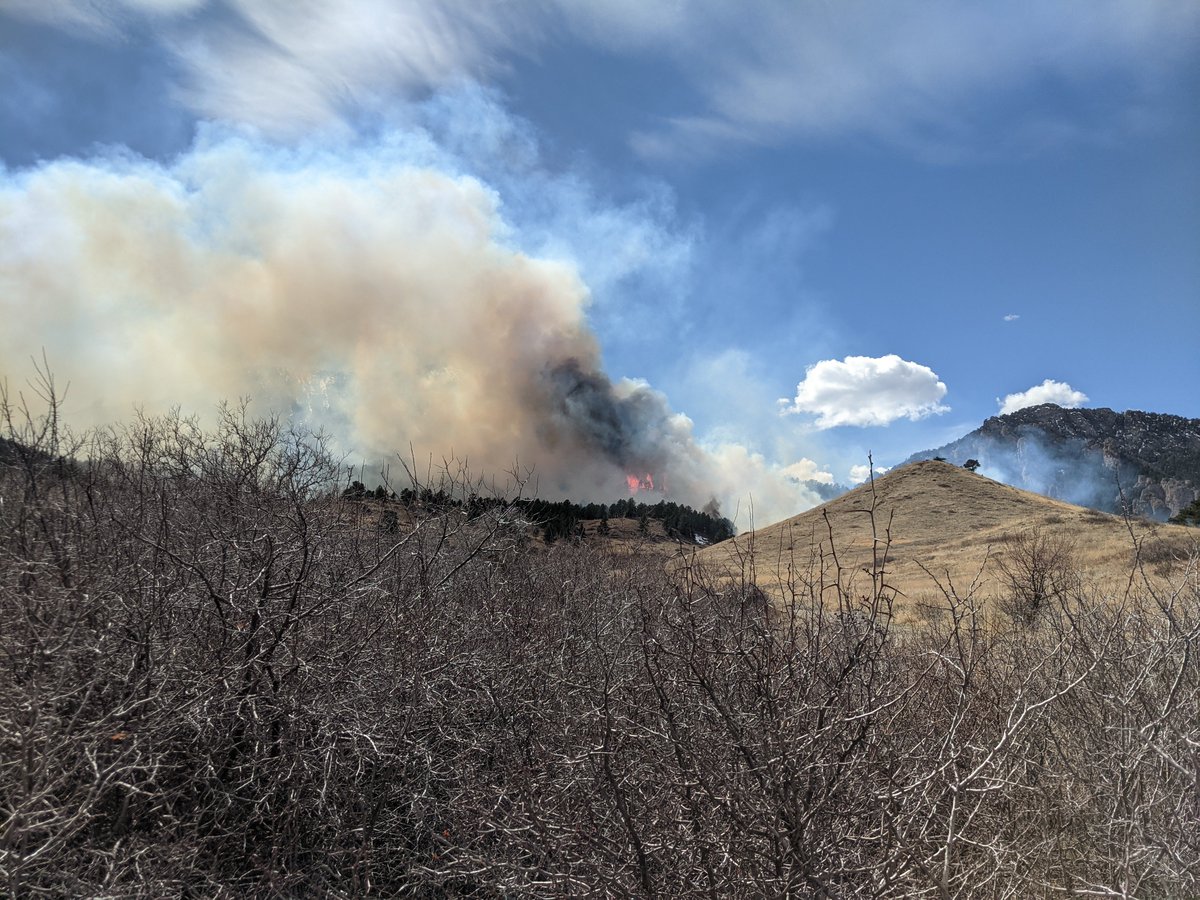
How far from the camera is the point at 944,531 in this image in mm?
57531

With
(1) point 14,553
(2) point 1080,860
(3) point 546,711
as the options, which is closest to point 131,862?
(1) point 14,553

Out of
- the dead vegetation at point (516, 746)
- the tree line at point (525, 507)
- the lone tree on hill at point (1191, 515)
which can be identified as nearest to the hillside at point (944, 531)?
the lone tree on hill at point (1191, 515)

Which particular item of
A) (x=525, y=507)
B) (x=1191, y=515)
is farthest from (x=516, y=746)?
(x=1191, y=515)

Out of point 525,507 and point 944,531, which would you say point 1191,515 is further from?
point 525,507

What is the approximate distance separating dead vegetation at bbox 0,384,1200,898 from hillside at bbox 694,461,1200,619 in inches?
970

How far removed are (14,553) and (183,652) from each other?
158 cm

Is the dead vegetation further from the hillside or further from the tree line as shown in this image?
the hillside

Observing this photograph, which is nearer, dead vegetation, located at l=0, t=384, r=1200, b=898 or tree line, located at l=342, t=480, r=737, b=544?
dead vegetation, located at l=0, t=384, r=1200, b=898

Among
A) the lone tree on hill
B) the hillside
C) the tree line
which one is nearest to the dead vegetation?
the tree line

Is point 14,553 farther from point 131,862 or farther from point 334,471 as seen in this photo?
point 334,471

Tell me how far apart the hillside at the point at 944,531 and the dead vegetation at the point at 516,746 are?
80.9ft

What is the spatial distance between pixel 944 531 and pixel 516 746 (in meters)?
60.8

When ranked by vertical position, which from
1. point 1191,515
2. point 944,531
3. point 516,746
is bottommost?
point 516,746

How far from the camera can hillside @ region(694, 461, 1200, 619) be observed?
34.0 meters
